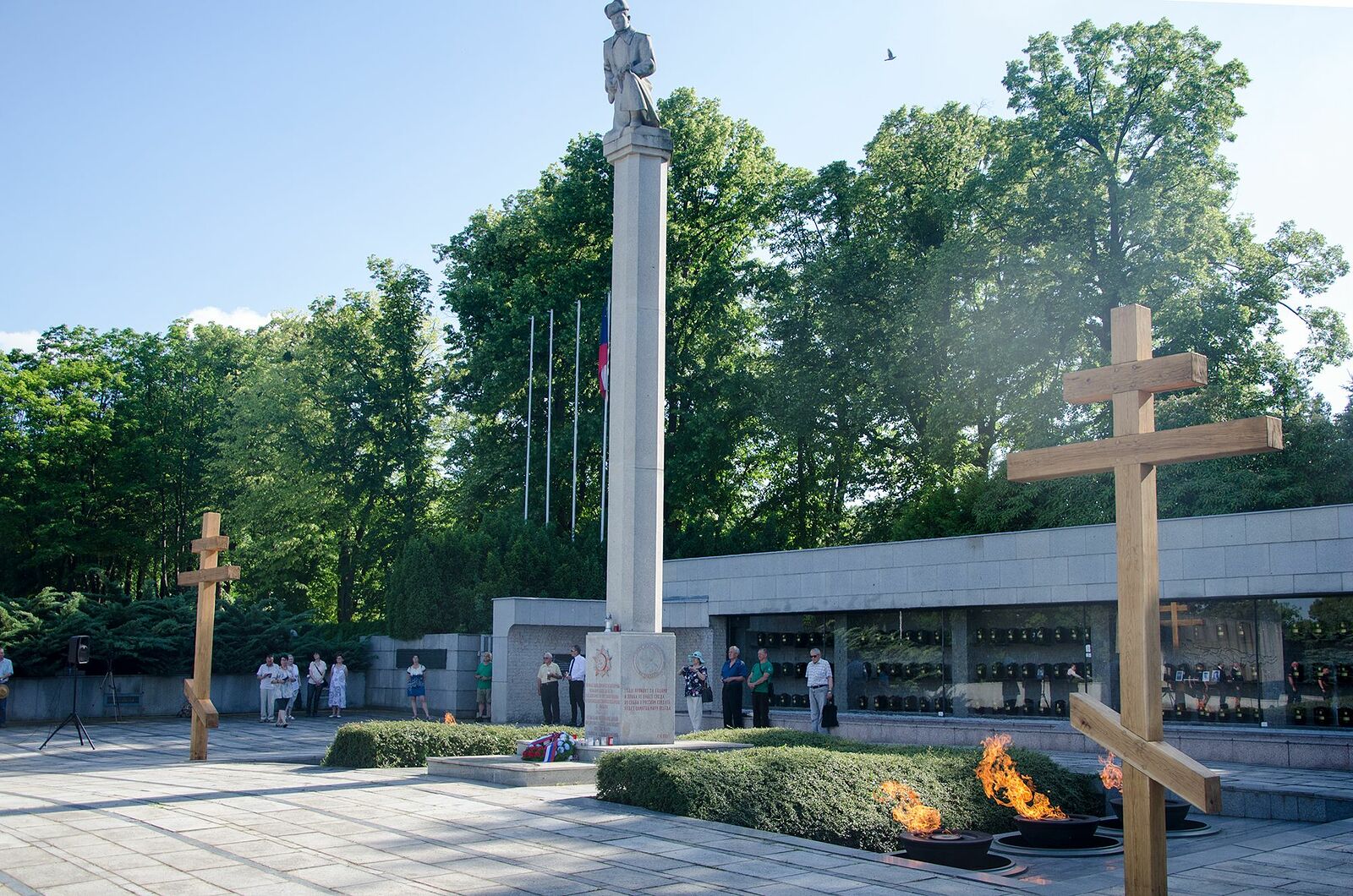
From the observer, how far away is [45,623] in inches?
1046

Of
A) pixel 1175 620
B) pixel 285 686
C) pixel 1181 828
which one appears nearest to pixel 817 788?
pixel 1181 828

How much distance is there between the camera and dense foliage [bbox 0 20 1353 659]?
29.9m

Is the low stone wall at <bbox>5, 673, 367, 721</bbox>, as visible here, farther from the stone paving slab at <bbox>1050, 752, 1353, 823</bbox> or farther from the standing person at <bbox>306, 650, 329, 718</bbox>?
the stone paving slab at <bbox>1050, 752, 1353, 823</bbox>

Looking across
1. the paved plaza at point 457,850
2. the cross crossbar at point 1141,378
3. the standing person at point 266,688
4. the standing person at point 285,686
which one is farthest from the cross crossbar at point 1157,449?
the standing person at point 266,688

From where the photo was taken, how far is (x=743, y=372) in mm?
39188

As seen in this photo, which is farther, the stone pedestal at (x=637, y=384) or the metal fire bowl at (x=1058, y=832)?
the stone pedestal at (x=637, y=384)

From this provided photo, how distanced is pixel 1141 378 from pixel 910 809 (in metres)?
4.71

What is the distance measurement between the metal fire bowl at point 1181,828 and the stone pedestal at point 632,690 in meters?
5.78

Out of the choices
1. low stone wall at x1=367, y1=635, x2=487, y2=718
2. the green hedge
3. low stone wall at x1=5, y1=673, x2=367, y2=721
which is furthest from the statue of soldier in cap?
low stone wall at x1=5, y1=673, x2=367, y2=721

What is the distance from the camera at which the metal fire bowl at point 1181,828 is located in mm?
11484

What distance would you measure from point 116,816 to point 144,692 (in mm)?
19165

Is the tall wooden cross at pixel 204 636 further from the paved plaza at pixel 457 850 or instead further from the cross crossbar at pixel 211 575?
the paved plaza at pixel 457 850

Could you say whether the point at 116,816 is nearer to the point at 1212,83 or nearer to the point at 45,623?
the point at 45,623

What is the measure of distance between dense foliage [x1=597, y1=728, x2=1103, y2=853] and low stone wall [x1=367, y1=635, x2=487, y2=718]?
57.6ft
